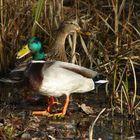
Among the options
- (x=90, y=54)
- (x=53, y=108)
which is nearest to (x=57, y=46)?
(x=90, y=54)

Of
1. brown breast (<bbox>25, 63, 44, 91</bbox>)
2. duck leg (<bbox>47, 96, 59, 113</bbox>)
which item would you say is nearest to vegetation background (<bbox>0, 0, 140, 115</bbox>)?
duck leg (<bbox>47, 96, 59, 113</bbox>)

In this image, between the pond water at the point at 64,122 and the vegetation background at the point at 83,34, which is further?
the vegetation background at the point at 83,34

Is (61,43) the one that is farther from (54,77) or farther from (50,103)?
(54,77)

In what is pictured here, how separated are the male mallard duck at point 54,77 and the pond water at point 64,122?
193mm

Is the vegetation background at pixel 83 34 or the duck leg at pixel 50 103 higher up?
the vegetation background at pixel 83 34

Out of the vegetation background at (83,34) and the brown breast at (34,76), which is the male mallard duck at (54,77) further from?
the vegetation background at (83,34)

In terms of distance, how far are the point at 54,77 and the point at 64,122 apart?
17.0 inches

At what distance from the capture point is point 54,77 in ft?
20.8

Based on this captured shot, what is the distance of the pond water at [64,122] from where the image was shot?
574 cm

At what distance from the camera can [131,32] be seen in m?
7.93

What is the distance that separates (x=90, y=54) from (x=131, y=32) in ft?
2.05

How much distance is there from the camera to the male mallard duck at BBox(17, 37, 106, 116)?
6332 millimetres

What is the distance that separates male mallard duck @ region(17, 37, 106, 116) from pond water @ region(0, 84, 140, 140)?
193mm

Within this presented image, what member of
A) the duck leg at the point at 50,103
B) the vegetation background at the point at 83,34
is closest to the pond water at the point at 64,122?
the duck leg at the point at 50,103
